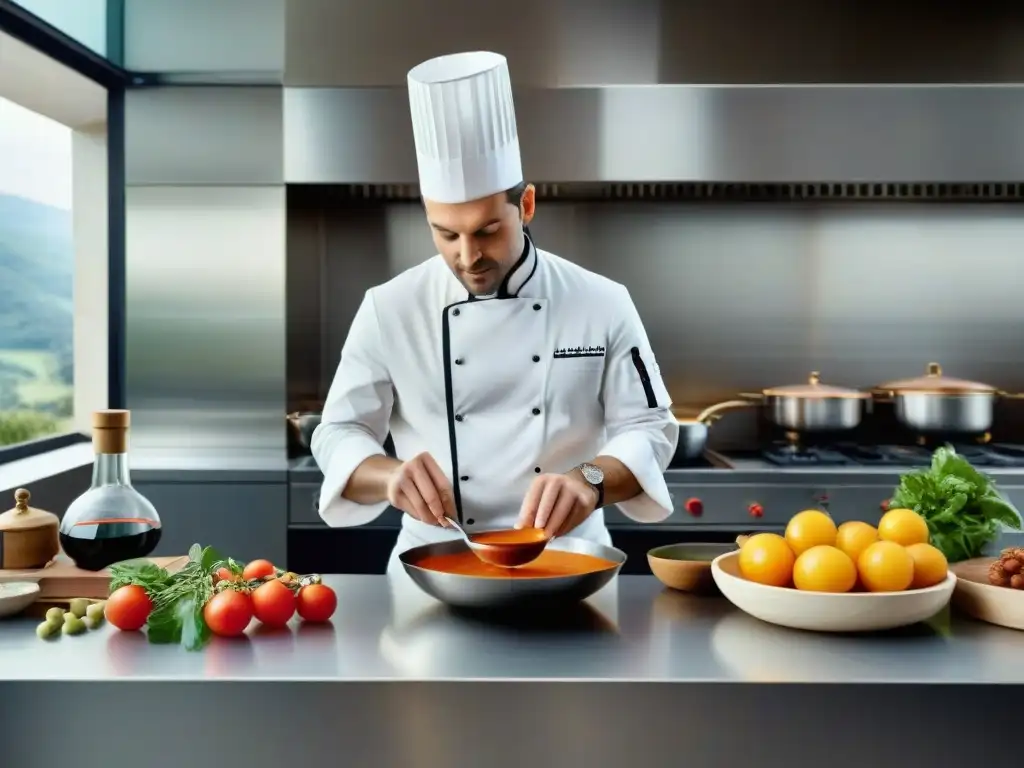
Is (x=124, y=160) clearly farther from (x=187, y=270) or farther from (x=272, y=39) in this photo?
(x=272, y=39)

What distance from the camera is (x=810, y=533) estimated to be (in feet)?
→ 4.93

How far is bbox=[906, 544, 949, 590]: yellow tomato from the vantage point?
1468 mm

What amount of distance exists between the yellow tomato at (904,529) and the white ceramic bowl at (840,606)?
8 cm

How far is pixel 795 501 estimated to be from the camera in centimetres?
324

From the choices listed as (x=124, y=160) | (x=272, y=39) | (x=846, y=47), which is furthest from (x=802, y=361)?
(x=124, y=160)

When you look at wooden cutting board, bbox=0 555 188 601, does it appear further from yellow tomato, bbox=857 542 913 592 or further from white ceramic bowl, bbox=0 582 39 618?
yellow tomato, bbox=857 542 913 592

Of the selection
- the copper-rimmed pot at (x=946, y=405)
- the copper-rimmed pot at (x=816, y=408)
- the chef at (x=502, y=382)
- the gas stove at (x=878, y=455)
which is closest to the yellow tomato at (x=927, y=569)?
the chef at (x=502, y=382)

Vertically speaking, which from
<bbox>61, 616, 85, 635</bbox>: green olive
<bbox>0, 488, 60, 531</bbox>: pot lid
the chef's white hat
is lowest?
<bbox>61, 616, 85, 635</bbox>: green olive

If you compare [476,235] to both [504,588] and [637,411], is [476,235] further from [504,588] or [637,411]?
[504,588]

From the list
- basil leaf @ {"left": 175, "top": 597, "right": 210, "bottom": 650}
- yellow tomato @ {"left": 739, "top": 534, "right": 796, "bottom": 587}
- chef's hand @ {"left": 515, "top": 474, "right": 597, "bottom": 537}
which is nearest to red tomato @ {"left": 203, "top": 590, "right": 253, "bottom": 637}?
basil leaf @ {"left": 175, "top": 597, "right": 210, "bottom": 650}

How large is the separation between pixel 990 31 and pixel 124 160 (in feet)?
10.1

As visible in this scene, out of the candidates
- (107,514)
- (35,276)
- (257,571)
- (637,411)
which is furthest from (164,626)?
(35,276)

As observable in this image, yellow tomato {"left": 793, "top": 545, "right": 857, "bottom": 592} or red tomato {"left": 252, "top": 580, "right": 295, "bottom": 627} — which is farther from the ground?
yellow tomato {"left": 793, "top": 545, "right": 857, "bottom": 592}

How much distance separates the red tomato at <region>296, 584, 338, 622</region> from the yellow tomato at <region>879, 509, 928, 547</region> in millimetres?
868
